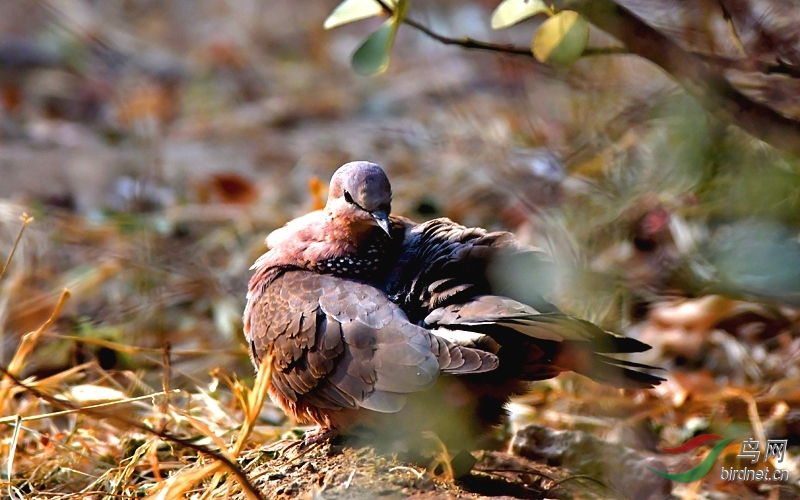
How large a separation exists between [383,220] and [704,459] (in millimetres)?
1447

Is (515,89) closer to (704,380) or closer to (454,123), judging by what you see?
(704,380)

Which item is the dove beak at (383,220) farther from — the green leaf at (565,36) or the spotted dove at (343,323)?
the green leaf at (565,36)

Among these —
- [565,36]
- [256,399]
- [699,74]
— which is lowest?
[256,399]

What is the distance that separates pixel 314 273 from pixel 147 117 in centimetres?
528

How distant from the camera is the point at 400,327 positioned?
2.84 metres

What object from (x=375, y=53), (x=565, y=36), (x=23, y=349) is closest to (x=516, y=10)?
(x=565, y=36)

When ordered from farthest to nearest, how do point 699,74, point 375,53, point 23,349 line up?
point 23,349 < point 375,53 < point 699,74

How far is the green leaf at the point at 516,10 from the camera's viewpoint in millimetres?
2613

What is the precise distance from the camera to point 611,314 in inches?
122

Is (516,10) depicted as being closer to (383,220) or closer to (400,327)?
(383,220)

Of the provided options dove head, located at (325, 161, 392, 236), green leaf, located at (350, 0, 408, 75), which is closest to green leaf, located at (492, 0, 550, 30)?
green leaf, located at (350, 0, 408, 75)

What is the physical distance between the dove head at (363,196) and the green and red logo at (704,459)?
1.29 meters

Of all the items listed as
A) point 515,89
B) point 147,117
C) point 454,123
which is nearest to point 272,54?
point 147,117

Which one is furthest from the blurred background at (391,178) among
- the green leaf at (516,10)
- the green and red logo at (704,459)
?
the green leaf at (516,10)
